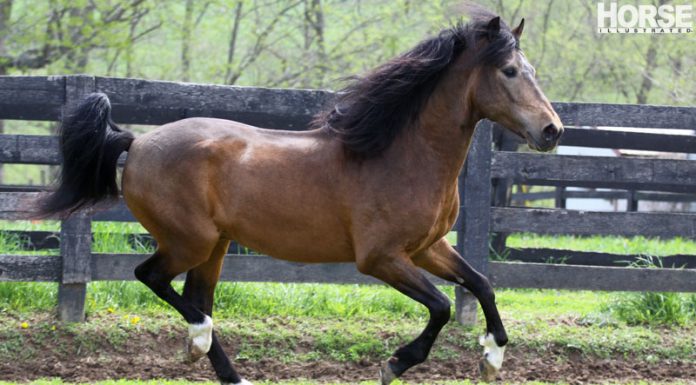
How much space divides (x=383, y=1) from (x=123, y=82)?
440 inches

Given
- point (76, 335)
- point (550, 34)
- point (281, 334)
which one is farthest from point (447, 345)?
point (550, 34)

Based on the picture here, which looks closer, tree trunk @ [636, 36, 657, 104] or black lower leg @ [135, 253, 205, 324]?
black lower leg @ [135, 253, 205, 324]

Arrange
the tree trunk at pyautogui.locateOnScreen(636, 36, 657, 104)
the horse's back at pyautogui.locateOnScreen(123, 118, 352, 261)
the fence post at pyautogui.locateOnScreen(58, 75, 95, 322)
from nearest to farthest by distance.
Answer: the horse's back at pyautogui.locateOnScreen(123, 118, 352, 261) → the fence post at pyautogui.locateOnScreen(58, 75, 95, 322) → the tree trunk at pyautogui.locateOnScreen(636, 36, 657, 104)

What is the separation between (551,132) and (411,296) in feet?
3.72

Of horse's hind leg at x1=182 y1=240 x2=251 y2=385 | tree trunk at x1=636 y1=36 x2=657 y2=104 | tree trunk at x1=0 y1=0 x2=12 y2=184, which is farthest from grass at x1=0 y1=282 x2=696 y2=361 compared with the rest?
tree trunk at x1=636 y1=36 x2=657 y2=104

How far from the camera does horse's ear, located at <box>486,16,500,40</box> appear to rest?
4.69m

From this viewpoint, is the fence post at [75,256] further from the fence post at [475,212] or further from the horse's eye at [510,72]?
the horse's eye at [510,72]

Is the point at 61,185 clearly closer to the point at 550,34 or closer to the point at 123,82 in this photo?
the point at 123,82

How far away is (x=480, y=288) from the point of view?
4.83 m

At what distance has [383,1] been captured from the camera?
1694 cm

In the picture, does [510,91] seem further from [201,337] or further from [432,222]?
[201,337]

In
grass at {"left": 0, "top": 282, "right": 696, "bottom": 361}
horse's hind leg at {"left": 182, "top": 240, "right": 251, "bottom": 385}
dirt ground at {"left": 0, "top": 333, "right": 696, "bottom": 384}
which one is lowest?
dirt ground at {"left": 0, "top": 333, "right": 696, "bottom": 384}

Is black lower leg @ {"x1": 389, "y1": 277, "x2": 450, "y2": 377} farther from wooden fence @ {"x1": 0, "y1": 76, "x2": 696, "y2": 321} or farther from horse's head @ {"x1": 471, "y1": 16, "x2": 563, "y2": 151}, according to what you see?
wooden fence @ {"x1": 0, "y1": 76, "x2": 696, "y2": 321}

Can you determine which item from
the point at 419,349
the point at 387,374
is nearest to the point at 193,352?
the point at 387,374
